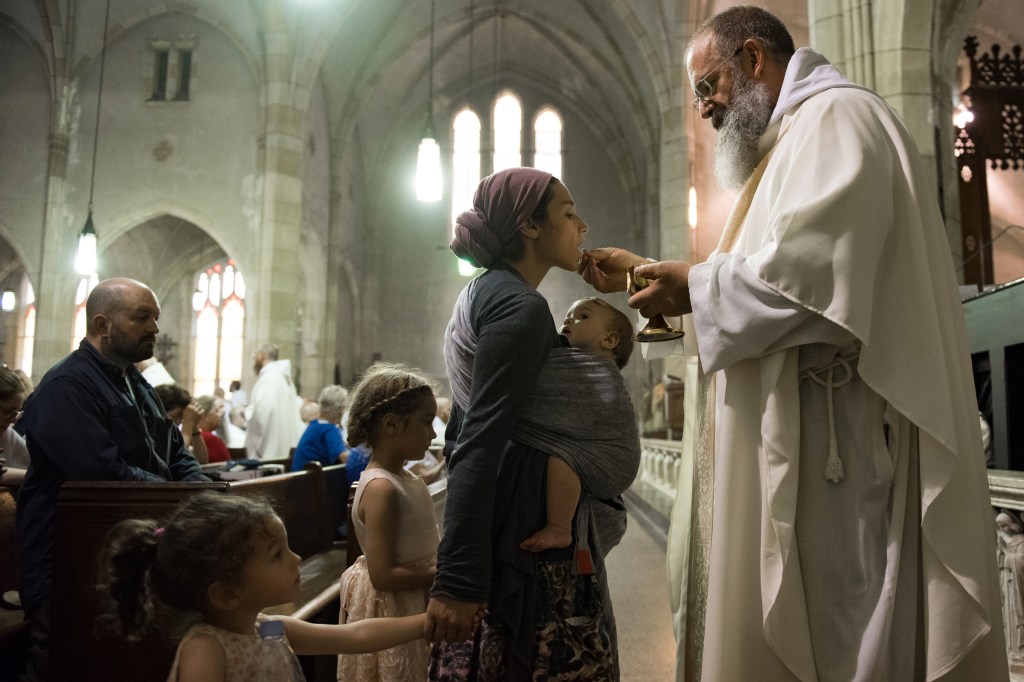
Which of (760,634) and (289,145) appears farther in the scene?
(289,145)

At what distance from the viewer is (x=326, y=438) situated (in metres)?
6.17

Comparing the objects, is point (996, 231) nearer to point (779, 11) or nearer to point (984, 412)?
point (779, 11)

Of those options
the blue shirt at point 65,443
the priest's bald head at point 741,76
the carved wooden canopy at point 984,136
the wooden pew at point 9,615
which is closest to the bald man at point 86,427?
the blue shirt at point 65,443

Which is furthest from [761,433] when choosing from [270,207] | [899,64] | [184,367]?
[184,367]

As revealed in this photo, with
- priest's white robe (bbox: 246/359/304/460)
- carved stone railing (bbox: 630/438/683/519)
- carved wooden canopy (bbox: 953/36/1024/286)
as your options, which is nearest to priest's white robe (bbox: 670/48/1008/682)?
carved stone railing (bbox: 630/438/683/519)

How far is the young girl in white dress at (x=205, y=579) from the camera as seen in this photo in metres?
1.52

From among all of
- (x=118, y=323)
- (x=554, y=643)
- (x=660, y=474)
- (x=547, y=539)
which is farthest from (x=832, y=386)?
(x=660, y=474)

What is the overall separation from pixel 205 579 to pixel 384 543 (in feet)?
1.86

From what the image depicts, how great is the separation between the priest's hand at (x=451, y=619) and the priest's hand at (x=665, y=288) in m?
0.73

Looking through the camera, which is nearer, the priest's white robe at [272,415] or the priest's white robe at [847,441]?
the priest's white robe at [847,441]

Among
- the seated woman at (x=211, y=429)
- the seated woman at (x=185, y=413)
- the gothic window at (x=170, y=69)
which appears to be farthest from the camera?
the gothic window at (x=170, y=69)

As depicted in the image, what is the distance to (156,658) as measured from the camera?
268cm

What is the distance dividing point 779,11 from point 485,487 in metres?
11.6

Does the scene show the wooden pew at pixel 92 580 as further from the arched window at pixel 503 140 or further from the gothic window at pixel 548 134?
the gothic window at pixel 548 134
